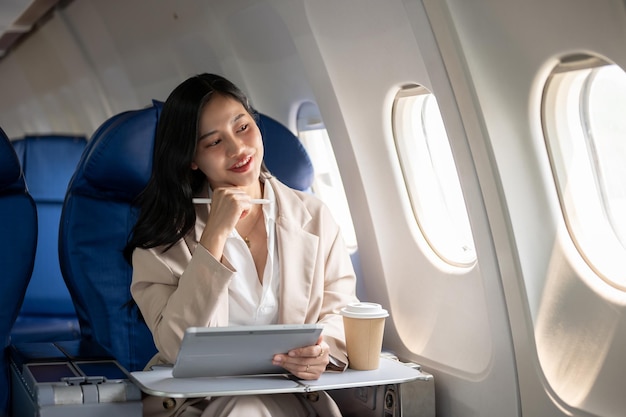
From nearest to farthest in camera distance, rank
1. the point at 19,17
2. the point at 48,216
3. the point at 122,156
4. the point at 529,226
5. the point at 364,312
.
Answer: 1. the point at 364,312
2. the point at 529,226
3. the point at 122,156
4. the point at 48,216
5. the point at 19,17

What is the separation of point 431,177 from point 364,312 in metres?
1.13

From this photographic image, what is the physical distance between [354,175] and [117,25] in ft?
9.81

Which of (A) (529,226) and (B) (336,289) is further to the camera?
(B) (336,289)

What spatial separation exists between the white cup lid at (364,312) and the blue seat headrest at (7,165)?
48.0 inches

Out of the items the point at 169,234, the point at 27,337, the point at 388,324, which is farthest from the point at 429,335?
the point at 27,337

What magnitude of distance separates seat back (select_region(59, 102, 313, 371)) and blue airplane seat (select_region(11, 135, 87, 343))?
0.80 meters

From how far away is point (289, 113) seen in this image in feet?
13.1

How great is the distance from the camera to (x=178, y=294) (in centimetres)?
237

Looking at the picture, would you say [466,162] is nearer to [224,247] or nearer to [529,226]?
[529,226]

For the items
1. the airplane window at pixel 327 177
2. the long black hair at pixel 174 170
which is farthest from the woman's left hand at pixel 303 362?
the airplane window at pixel 327 177

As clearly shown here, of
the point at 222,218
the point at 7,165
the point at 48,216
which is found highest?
the point at 7,165

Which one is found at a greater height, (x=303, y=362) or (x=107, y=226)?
(x=107, y=226)

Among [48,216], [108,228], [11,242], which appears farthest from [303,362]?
[48,216]

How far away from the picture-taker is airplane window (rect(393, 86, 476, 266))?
10.5 ft
